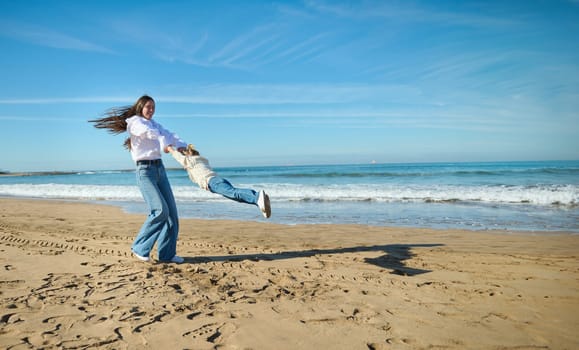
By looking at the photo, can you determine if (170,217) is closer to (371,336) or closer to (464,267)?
(371,336)

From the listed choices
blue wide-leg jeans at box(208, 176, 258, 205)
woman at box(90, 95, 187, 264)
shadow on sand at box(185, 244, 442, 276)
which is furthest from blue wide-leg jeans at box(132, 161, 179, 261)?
blue wide-leg jeans at box(208, 176, 258, 205)

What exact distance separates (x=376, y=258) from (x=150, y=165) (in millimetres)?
3350

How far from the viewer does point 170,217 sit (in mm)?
4656

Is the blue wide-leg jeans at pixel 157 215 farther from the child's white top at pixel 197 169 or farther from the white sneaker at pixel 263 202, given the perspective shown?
the white sneaker at pixel 263 202

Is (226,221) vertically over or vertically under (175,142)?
under

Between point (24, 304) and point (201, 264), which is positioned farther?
point (201, 264)

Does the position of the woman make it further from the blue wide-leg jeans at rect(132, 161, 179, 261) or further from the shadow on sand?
the shadow on sand

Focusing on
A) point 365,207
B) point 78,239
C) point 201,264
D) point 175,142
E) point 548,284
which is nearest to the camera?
point 548,284

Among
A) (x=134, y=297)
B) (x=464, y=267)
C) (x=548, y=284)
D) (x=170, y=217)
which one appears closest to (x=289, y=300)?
(x=134, y=297)

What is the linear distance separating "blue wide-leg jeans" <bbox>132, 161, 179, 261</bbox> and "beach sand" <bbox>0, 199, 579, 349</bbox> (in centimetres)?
23

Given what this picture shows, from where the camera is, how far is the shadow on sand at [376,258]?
4.62 m

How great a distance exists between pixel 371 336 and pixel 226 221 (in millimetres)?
6691

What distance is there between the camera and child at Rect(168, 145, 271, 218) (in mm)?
4453

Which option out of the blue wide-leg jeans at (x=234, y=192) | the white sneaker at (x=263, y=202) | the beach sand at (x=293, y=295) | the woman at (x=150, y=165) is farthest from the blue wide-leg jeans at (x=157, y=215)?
the white sneaker at (x=263, y=202)
